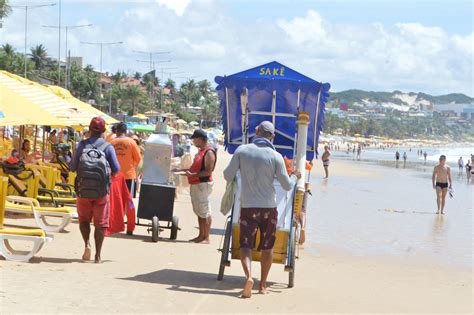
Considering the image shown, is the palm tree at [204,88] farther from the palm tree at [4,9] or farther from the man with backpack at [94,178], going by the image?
the man with backpack at [94,178]

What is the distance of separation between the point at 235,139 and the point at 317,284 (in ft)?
13.9

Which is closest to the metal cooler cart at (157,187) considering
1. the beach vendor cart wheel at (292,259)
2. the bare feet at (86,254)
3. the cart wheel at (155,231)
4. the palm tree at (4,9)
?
the cart wheel at (155,231)

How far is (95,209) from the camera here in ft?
27.3

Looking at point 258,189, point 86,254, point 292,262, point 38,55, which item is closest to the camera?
point 258,189

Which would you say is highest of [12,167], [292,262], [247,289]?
[12,167]

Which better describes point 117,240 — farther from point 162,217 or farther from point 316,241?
point 316,241

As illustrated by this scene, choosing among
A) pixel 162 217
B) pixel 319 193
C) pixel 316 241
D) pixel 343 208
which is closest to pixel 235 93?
pixel 162 217

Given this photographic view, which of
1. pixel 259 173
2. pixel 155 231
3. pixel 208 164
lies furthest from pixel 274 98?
pixel 259 173

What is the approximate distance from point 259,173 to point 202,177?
11.5 ft

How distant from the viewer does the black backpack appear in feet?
26.9

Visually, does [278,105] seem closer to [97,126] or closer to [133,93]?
[97,126]

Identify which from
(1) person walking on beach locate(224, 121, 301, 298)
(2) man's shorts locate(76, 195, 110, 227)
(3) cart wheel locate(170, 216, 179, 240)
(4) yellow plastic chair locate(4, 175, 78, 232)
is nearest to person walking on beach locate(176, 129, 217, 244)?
(3) cart wheel locate(170, 216, 179, 240)

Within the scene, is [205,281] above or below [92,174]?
below

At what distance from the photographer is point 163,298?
22.3 feet
